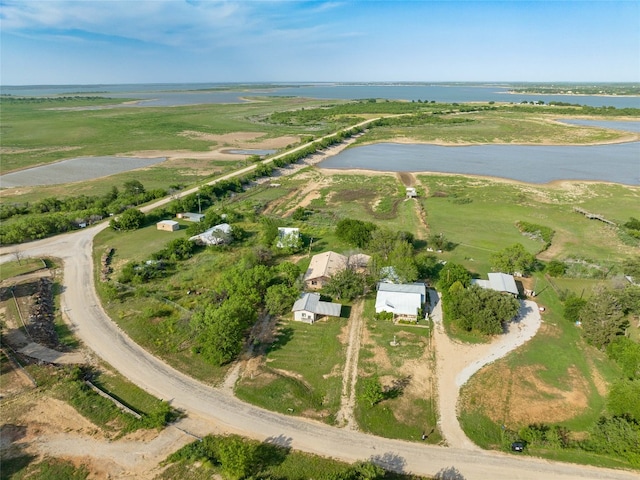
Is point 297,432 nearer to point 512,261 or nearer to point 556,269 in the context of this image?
point 512,261

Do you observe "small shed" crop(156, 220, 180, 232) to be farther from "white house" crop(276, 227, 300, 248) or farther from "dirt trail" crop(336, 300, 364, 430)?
"dirt trail" crop(336, 300, 364, 430)

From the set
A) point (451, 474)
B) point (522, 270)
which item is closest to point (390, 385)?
point (451, 474)

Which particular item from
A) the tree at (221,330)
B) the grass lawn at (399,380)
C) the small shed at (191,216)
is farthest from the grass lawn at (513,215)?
the small shed at (191,216)

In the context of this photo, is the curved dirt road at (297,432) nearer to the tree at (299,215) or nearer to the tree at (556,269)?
the tree at (556,269)

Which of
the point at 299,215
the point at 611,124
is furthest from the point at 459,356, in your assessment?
the point at 611,124

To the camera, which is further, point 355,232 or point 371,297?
point 355,232
